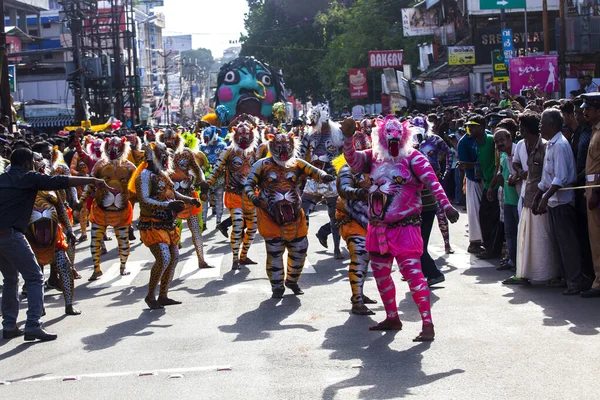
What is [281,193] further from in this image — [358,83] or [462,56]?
[358,83]

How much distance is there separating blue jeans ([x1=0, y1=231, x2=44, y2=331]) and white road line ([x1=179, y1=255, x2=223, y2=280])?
3.65m

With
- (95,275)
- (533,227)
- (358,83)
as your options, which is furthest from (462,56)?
(533,227)

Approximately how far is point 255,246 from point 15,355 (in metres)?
A: 7.67

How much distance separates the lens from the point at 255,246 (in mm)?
16578

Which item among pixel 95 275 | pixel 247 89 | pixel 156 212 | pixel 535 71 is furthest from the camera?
pixel 247 89

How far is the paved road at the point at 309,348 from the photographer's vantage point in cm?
720

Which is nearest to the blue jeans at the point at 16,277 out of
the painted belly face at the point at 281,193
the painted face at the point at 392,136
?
the painted belly face at the point at 281,193

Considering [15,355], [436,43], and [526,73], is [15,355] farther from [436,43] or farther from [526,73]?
[436,43]

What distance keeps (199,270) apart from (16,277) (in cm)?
429

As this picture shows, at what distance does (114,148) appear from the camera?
13984 mm

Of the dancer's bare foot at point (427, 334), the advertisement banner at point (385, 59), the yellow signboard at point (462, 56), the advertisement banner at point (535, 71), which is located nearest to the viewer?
the dancer's bare foot at point (427, 334)

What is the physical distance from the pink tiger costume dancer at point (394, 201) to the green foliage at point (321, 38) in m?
52.3

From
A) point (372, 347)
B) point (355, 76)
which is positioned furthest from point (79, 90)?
point (372, 347)

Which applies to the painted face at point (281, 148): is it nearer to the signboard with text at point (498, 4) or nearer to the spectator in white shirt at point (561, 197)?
the spectator in white shirt at point (561, 197)
